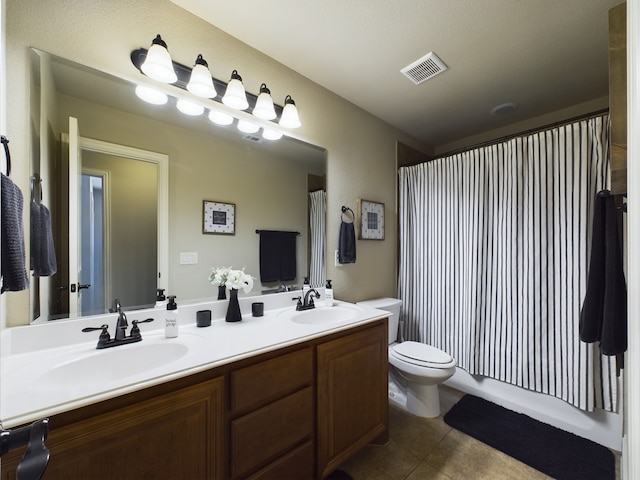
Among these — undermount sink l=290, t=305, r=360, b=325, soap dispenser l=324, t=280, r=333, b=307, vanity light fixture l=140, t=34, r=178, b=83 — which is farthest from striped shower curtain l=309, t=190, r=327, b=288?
vanity light fixture l=140, t=34, r=178, b=83

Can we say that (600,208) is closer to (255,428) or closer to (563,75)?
(563,75)

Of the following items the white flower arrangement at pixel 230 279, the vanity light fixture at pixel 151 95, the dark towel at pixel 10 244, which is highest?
the vanity light fixture at pixel 151 95

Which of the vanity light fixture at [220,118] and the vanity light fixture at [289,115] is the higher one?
the vanity light fixture at [289,115]

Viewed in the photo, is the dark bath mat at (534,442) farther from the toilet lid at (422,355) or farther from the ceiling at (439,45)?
the ceiling at (439,45)

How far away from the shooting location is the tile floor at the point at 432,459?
4.77ft

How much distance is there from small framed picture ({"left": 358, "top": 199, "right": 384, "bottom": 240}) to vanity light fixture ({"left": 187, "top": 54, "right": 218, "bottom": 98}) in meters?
1.39

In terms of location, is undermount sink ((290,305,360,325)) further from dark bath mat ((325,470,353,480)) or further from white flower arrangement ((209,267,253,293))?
dark bath mat ((325,470,353,480))

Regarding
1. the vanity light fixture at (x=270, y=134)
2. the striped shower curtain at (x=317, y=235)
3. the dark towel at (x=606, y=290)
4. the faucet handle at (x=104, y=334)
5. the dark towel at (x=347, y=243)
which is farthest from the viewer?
the dark towel at (x=347, y=243)

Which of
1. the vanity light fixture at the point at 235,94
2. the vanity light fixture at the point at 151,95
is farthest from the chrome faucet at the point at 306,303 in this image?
the vanity light fixture at the point at 151,95

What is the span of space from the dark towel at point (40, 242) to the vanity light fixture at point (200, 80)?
853 millimetres

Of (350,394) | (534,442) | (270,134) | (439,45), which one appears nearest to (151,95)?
(270,134)

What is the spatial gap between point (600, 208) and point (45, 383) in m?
2.44

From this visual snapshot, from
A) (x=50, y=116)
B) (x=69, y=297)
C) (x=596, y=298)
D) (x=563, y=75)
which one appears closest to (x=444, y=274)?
(x=596, y=298)

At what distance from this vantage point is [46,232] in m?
1.07
